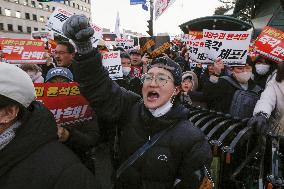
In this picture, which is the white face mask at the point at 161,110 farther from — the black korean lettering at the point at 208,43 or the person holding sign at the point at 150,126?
the black korean lettering at the point at 208,43

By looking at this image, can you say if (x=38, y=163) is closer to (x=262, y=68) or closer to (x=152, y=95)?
(x=152, y=95)

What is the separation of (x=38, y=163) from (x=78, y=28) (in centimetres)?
106

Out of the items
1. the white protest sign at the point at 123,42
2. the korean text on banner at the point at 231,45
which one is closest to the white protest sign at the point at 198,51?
the korean text on banner at the point at 231,45

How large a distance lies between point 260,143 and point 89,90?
2063mm

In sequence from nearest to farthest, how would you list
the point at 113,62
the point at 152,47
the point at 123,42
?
the point at 113,62 < the point at 152,47 < the point at 123,42

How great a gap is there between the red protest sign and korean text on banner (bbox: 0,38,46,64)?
3.49m

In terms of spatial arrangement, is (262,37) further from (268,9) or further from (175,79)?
(268,9)

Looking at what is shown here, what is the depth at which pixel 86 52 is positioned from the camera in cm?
221

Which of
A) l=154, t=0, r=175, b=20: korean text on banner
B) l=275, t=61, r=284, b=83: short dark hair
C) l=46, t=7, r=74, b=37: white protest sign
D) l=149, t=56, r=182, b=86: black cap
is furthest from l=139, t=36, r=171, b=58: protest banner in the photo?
l=149, t=56, r=182, b=86: black cap

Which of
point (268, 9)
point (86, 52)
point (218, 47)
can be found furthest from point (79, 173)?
point (268, 9)

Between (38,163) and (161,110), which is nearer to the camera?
(38,163)

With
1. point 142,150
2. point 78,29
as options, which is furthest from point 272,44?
point 78,29

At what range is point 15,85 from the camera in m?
1.47

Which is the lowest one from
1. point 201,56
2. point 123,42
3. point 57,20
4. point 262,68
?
point 262,68
